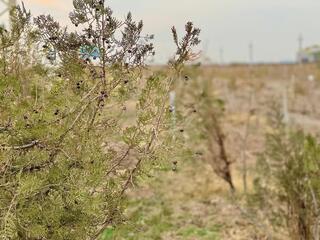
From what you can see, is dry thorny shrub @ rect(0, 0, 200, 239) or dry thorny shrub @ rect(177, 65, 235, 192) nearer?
dry thorny shrub @ rect(0, 0, 200, 239)

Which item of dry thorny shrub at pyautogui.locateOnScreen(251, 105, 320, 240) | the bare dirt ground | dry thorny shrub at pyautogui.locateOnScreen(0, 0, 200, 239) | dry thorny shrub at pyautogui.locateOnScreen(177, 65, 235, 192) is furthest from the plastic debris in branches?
dry thorny shrub at pyautogui.locateOnScreen(177, 65, 235, 192)

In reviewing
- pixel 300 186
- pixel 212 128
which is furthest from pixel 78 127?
pixel 212 128

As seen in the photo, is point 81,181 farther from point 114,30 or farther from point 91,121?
point 114,30

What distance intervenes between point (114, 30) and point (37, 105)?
516 millimetres

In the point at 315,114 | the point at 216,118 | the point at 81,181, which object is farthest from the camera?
the point at 315,114

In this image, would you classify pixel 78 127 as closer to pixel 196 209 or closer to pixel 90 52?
pixel 90 52

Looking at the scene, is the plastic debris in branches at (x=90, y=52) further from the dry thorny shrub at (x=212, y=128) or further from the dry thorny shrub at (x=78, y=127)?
the dry thorny shrub at (x=212, y=128)

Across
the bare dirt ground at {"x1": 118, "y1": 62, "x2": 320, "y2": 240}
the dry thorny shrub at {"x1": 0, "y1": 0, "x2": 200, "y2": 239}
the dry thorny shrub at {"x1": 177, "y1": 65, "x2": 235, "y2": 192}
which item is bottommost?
the bare dirt ground at {"x1": 118, "y1": 62, "x2": 320, "y2": 240}

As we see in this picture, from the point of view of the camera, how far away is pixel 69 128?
108 inches

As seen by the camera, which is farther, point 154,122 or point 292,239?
point 292,239

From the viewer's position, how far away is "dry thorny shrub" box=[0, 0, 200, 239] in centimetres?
266

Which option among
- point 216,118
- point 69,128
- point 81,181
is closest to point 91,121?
point 69,128

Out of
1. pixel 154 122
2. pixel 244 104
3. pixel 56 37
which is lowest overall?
pixel 244 104

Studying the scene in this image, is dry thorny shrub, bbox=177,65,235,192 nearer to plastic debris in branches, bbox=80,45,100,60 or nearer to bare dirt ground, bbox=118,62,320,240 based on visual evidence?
bare dirt ground, bbox=118,62,320,240
